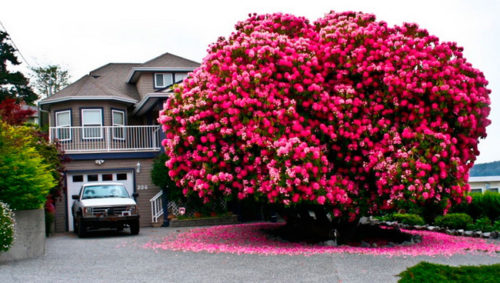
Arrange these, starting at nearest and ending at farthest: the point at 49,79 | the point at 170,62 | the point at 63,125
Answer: the point at 63,125, the point at 170,62, the point at 49,79

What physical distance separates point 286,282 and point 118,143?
17345 millimetres

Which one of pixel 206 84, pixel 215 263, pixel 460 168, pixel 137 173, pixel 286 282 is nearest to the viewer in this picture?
pixel 286 282

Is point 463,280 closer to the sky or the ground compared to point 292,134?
closer to the ground

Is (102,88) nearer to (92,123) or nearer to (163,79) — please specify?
(92,123)

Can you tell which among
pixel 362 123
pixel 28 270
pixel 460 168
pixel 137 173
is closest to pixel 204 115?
pixel 362 123

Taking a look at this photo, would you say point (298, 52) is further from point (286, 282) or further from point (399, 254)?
point (286, 282)

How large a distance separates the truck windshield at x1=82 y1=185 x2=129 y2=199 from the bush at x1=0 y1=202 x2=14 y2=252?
23.4 ft

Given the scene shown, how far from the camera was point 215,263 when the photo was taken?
399 inches

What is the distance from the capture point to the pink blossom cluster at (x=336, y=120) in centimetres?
1155

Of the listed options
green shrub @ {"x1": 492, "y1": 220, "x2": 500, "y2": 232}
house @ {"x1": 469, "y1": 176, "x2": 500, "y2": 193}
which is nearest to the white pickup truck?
green shrub @ {"x1": 492, "y1": 220, "x2": 500, "y2": 232}

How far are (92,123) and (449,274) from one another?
19.3 m

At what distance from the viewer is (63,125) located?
24453mm

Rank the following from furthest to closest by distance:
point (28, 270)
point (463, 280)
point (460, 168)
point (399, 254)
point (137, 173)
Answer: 1. point (137, 173)
2. point (460, 168)
3. point (399, 254)
4. point (28, 270)
5. point (463, 280)

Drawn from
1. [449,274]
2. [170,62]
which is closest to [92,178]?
[170,62]
